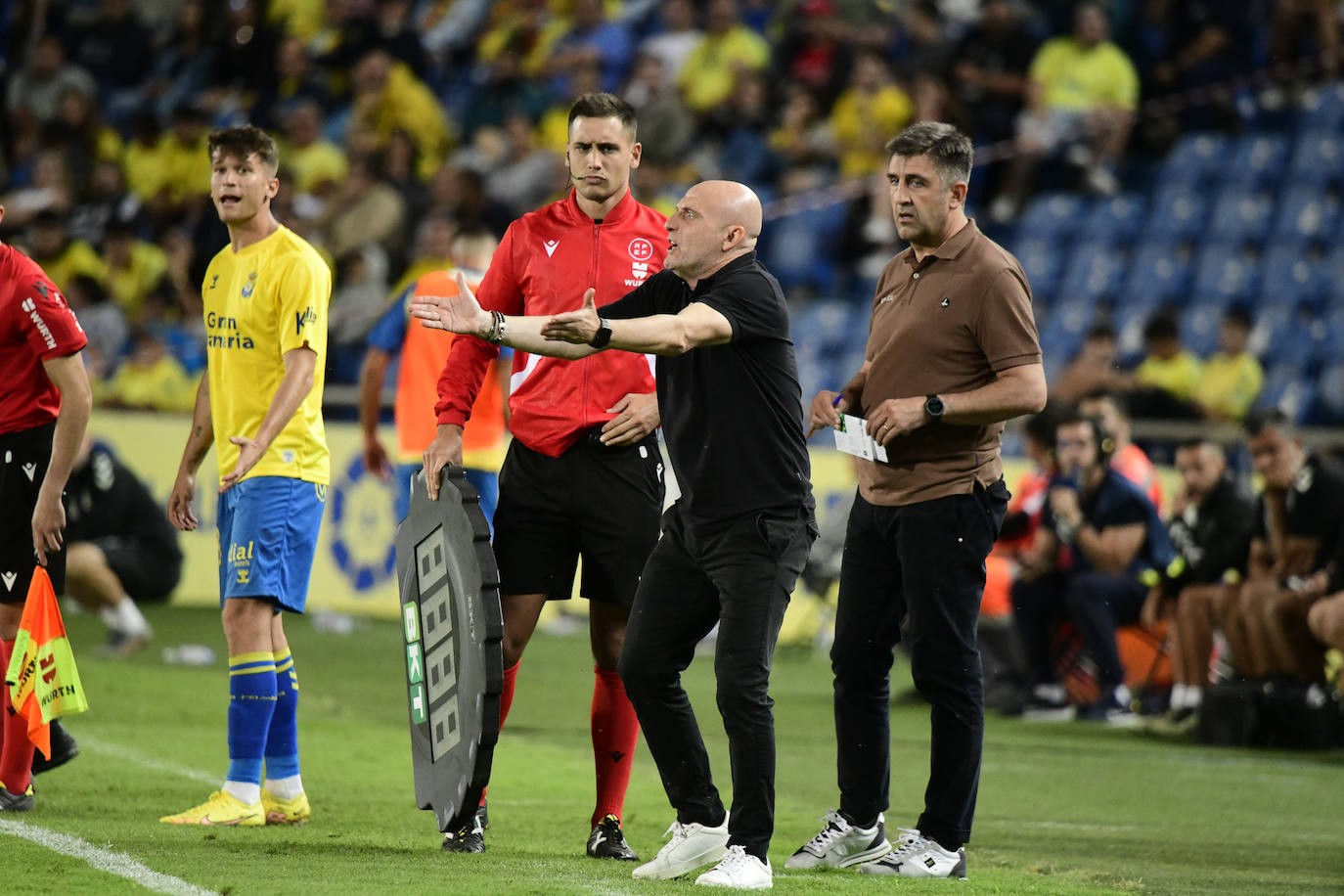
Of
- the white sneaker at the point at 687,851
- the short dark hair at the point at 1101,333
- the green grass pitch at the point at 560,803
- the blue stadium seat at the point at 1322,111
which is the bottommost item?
the green grass pitch at the point at 560,803

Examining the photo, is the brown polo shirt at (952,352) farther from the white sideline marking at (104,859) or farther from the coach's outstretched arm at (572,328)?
the white sideline marking at (104,859)

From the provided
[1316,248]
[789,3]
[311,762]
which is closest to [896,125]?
[789,3]

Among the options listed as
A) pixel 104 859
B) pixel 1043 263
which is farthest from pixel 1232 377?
pixel 104 859

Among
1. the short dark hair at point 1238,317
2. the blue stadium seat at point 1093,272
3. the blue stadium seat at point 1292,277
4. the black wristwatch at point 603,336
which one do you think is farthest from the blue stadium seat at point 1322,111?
the black wristwatch at point 603,336

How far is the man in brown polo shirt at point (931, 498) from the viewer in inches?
210

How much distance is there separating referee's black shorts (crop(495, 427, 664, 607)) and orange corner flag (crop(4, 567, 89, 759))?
1.56 m

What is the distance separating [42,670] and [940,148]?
3375mm

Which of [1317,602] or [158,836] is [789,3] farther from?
[158,836]

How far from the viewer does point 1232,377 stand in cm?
1464

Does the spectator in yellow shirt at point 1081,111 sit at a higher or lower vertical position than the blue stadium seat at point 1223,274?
higher

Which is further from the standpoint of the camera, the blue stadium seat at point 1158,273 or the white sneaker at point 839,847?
the blue stadium seat at point 1158,273

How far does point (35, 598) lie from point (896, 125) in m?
12.3

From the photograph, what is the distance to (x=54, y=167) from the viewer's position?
1795 cm

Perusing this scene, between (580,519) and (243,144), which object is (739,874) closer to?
(580,519)
